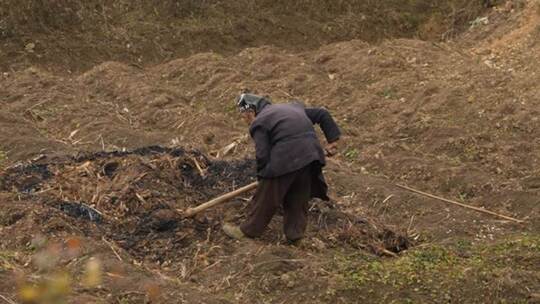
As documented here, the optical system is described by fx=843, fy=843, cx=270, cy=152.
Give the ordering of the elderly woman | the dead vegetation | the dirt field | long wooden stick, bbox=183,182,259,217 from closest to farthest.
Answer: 1. the dirt field
2. the elderly woman
3. long wooden stick, bbox=183,182,259,217
4. the dead vegetation

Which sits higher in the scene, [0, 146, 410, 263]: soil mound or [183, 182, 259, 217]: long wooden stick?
[183, 182, 259, 217]: long wooden stick

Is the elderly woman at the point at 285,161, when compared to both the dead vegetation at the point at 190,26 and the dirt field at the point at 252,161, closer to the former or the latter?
the dirt field at the point at 252,161

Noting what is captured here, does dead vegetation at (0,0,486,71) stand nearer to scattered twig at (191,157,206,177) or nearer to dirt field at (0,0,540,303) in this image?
dirt field at (0,0,540,303)

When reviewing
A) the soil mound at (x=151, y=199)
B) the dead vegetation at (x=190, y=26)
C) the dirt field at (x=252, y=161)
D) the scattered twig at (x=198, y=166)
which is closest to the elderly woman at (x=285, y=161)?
the dirt field at (x=252, y=161)

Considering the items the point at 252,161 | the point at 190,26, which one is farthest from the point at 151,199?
the point at 190,26

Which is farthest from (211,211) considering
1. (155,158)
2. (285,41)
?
(285,41)

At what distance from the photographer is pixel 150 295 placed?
4.73 metres

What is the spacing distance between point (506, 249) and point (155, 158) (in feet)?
9.65

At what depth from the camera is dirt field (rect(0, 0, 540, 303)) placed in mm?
5230

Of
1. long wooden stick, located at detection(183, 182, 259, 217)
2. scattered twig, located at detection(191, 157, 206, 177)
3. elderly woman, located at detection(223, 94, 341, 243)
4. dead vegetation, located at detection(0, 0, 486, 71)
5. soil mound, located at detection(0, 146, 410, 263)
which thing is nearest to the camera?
elderly woman, located at detection(223, 94, 341, 243)

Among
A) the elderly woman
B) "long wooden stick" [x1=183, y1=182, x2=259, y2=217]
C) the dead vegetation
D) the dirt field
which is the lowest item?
the dead vegetation

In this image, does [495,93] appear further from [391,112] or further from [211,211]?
[211,211]

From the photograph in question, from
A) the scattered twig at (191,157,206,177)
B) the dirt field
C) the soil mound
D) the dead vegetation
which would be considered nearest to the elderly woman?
the dirt field

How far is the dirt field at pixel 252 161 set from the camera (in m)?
5.23
